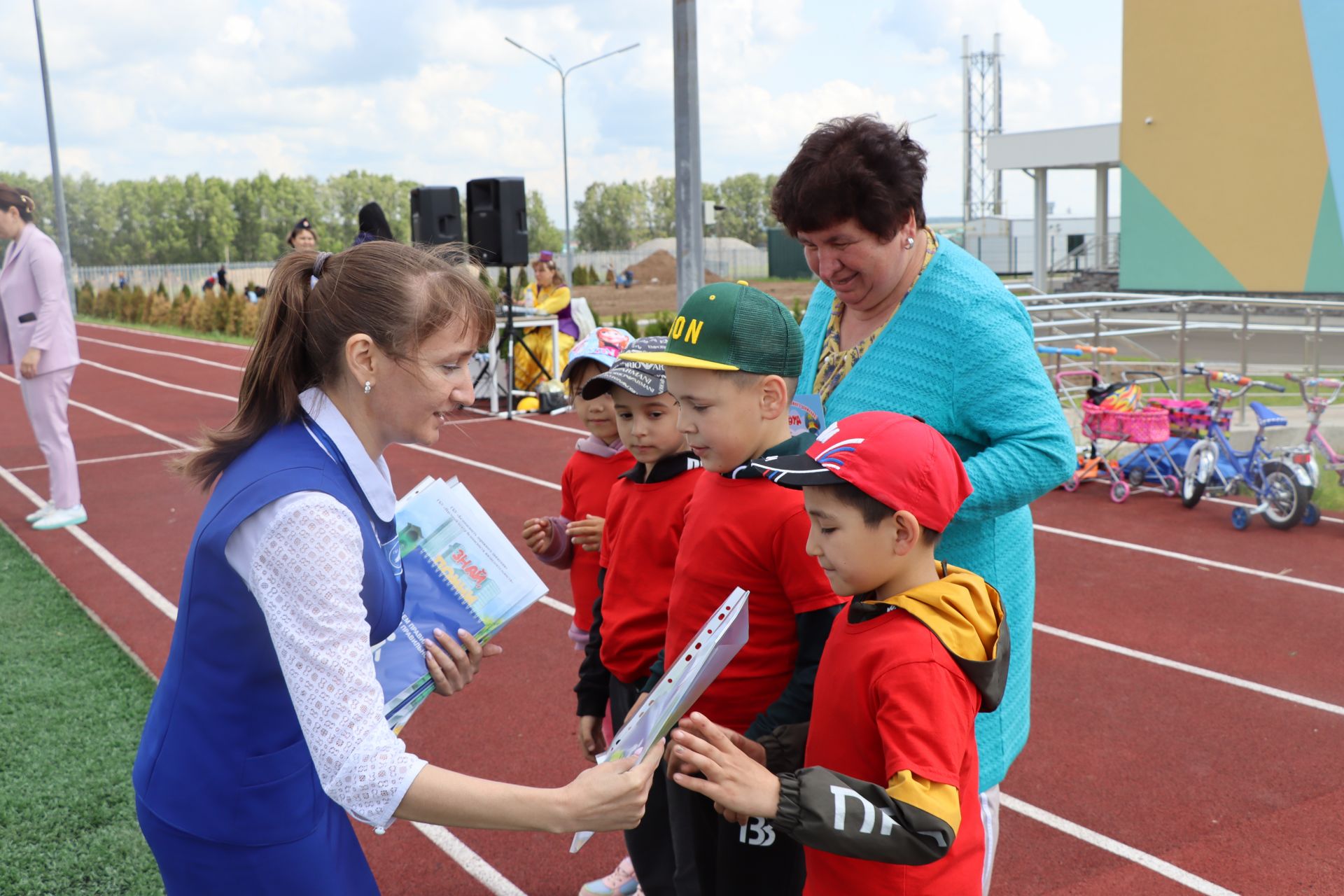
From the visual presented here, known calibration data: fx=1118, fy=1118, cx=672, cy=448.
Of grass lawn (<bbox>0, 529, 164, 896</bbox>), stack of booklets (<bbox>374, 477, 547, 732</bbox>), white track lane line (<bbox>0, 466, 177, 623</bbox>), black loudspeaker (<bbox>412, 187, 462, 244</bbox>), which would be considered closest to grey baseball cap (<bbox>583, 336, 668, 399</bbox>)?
stack of booklets (<bbox>374, 477, 547, 732</bbox>)

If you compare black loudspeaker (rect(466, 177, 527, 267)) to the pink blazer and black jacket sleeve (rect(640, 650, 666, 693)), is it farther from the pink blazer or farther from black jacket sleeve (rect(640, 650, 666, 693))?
black jacket sleeve (rect(640, 650, 666, 693))

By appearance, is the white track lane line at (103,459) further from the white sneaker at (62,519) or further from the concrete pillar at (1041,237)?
the concrete pillar at (1041,237)

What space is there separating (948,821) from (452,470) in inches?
385

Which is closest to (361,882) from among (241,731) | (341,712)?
(241,731)

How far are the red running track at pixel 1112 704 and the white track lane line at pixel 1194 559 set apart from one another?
0.08ft

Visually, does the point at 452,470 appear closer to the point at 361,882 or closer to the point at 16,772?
the point at 16,772

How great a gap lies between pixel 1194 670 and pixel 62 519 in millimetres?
7889

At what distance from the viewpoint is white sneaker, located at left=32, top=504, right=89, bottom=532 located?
8469mm

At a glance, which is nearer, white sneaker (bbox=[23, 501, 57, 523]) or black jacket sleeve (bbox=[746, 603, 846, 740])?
black jacket sleeve (bbox=[746, 603, 846, 740])

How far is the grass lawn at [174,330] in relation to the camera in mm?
28328

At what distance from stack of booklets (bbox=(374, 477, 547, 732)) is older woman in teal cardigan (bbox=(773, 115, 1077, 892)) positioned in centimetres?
86

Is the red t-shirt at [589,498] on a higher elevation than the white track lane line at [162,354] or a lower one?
higher

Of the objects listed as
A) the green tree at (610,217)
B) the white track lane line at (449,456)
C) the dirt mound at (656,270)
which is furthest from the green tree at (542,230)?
the white track lane line at (449,456)

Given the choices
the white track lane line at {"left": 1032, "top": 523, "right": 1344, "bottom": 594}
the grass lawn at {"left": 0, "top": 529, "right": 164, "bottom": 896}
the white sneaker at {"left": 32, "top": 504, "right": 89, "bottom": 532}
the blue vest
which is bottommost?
the white track lane line at {"left": 1032, "top": 523, "right": 1344, "bottom": 594}
